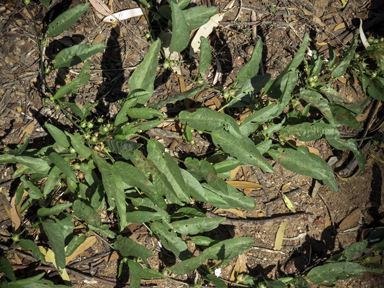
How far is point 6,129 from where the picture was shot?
6.34 ft

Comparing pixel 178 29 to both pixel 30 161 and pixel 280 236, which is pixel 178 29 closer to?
pixel 30 161

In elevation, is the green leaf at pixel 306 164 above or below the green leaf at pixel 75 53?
below

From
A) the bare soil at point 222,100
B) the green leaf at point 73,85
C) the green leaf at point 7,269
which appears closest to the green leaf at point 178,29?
the bare soil at point 222,100

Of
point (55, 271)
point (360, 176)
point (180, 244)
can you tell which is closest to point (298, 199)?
point (360, 176)

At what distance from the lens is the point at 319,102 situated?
199cm

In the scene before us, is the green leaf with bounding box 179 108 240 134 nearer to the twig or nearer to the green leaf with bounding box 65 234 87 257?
the twig

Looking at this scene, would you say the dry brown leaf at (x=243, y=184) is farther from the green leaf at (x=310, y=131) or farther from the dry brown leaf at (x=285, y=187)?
the green leaf at (x=310, y=131)

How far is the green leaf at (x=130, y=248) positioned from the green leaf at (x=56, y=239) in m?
0.30

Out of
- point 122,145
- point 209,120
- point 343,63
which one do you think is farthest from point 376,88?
point 122,145

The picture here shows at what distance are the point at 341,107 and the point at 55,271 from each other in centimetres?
203

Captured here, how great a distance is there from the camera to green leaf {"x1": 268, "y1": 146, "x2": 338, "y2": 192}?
6.18 ft

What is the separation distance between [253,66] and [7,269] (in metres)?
1.73

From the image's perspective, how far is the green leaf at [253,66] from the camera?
74.8 inches

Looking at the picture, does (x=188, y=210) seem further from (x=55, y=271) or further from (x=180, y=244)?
(x=55, y=271)
